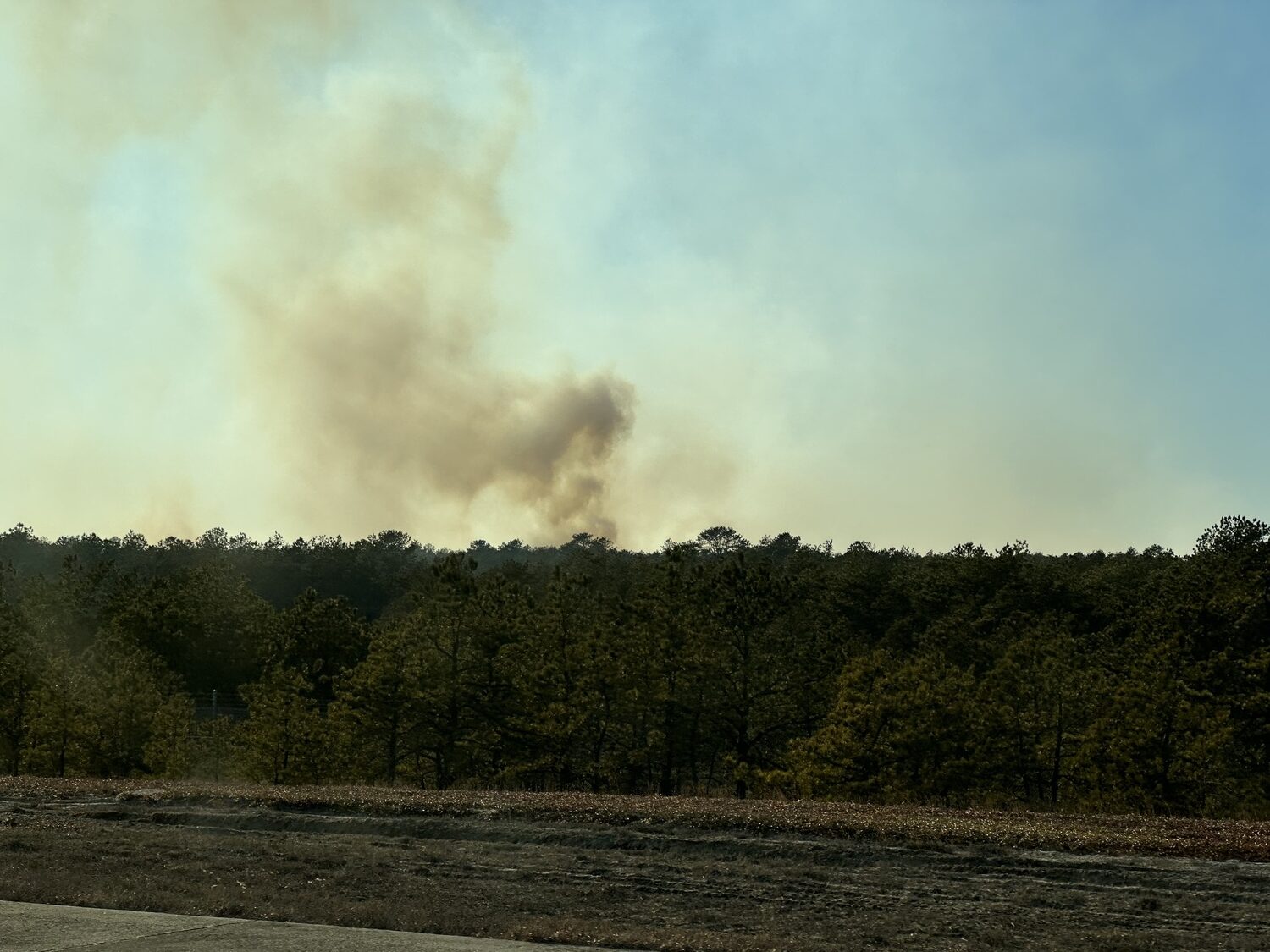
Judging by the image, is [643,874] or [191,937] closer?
[191,937]

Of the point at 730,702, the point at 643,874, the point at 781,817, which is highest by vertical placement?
the point at 730,702

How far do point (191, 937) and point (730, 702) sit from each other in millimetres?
39110

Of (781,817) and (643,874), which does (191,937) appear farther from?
(781,817)

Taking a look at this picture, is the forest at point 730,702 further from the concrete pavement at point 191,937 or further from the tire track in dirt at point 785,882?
the concrete pavement at point 191,937

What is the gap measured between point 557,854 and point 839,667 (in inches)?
1462

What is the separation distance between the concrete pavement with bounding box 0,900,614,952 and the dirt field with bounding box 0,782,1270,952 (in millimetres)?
1013

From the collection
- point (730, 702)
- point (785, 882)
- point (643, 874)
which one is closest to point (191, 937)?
point (643, 874)

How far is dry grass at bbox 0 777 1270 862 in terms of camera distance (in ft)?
63.2

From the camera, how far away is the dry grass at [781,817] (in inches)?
758

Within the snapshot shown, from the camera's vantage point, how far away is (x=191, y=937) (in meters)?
11.6

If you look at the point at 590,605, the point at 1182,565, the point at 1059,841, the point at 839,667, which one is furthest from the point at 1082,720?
the point at 1059,841

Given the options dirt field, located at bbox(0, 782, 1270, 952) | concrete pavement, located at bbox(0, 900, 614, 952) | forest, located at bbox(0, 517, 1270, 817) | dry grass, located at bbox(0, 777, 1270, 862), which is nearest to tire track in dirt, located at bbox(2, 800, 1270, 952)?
dirt field, located at bbox(0, 782, 1270, 952)

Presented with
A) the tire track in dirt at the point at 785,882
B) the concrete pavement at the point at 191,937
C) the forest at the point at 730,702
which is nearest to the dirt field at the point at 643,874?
the tire track in dirt at the point at 785,882

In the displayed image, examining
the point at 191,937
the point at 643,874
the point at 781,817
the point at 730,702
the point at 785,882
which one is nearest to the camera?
the point at 191,937
